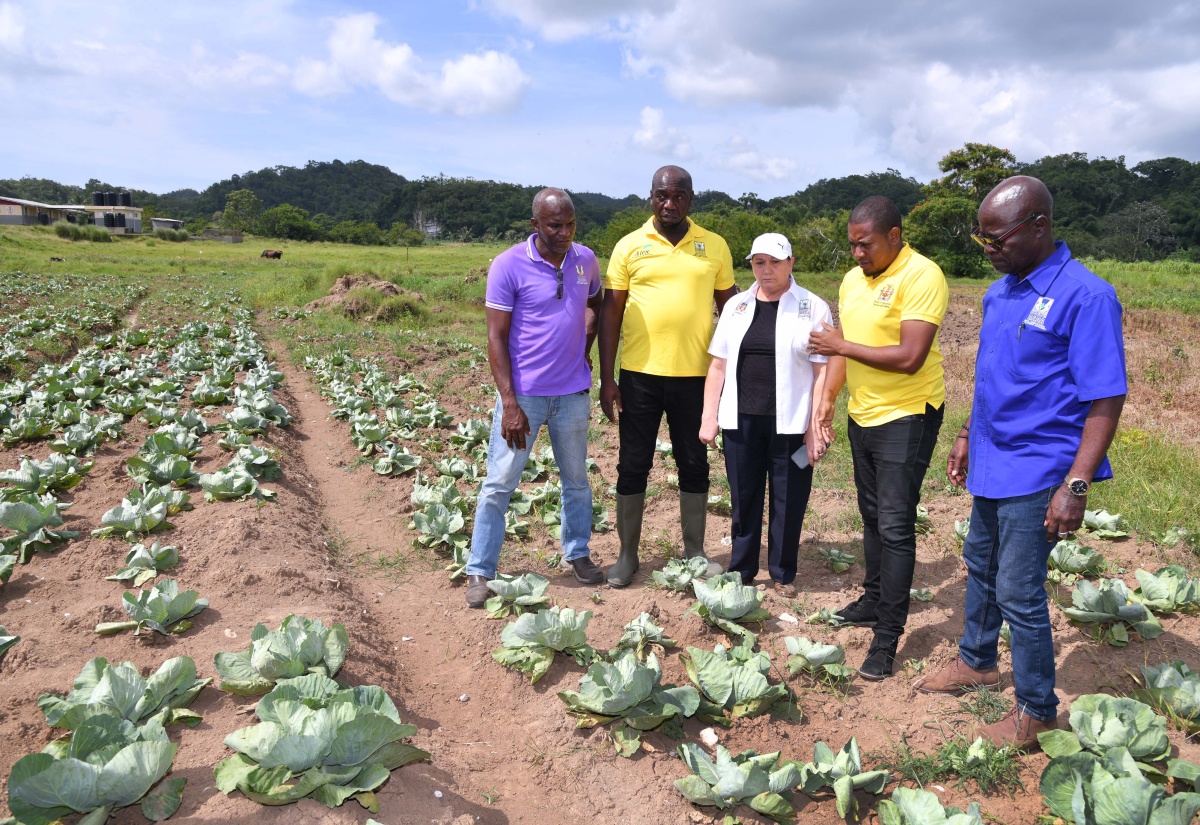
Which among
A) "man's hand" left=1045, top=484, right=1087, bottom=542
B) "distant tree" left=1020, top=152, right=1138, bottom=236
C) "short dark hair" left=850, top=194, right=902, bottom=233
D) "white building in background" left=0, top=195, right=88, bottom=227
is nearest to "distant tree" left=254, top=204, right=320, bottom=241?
"white building in background" left=0, top=195, right=88, bottom=227

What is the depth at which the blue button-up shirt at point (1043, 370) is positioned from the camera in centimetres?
241

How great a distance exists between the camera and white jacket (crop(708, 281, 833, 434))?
3.86 metres

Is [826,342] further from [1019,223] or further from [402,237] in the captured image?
[402,237]

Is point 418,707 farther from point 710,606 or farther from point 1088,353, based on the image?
point 1088,353

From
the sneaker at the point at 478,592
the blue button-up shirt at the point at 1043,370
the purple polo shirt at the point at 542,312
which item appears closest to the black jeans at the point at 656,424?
the purple polo shirt at the point at 542,312

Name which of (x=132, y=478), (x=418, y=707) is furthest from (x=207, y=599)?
(x=132, y=478)

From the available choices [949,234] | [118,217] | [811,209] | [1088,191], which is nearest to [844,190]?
[811,209]

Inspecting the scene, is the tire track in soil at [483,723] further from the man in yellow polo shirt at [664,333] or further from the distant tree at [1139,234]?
the distant tree at [1139,234]

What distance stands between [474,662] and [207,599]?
1.38 m

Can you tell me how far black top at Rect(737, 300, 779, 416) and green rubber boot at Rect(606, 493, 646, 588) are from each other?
2.94 feet

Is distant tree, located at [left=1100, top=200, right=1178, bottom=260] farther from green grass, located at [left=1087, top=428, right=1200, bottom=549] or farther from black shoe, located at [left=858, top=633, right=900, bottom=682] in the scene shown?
black shoe, located at [left=858, top=633, right=900, bottom=682]

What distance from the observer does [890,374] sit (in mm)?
3340

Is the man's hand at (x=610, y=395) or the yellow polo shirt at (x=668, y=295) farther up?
the yellow polo shirt at (x=668, y=295)

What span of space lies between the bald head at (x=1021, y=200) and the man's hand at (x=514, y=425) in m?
2.33
